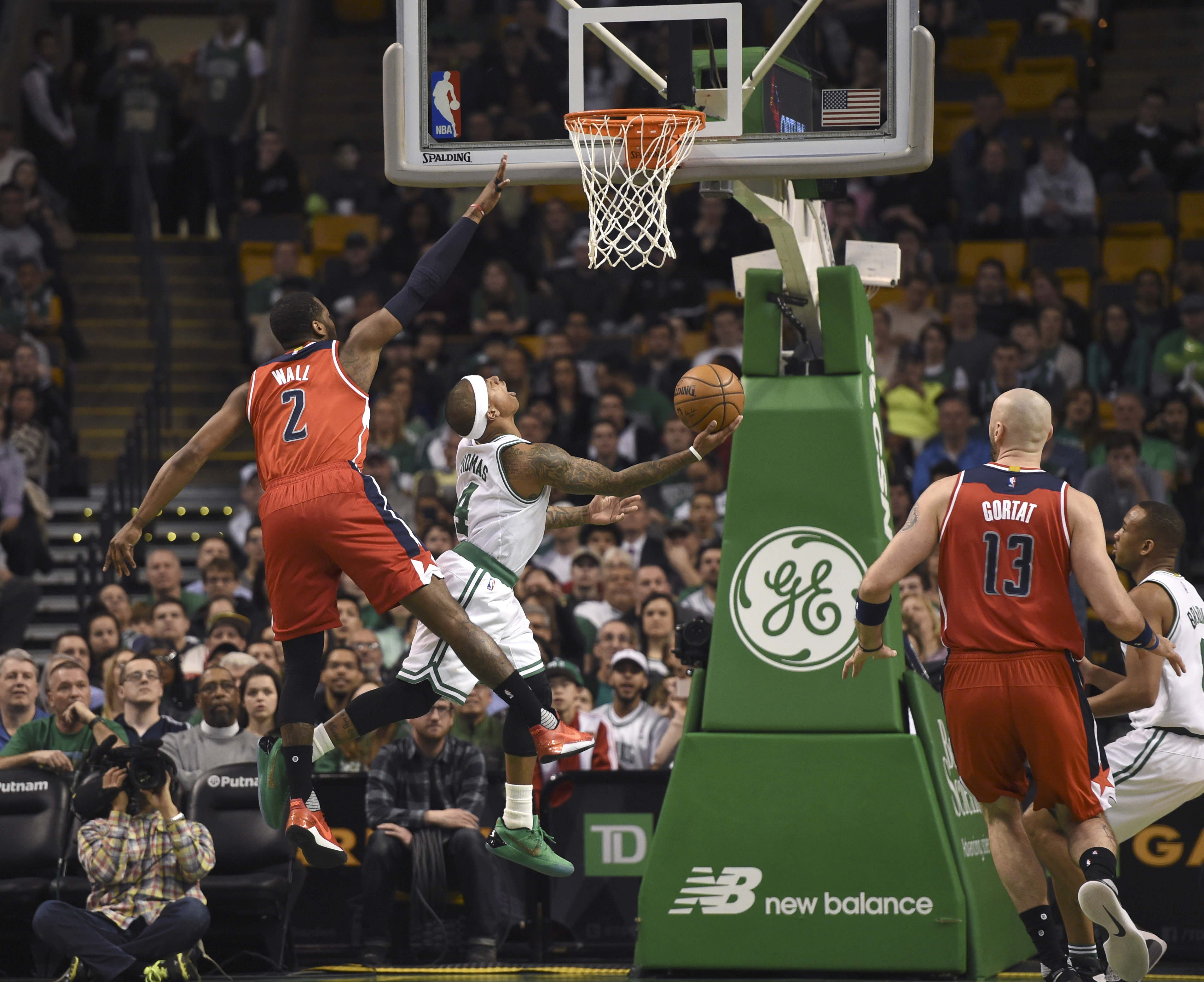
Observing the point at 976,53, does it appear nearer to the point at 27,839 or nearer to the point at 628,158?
the point at 628,158

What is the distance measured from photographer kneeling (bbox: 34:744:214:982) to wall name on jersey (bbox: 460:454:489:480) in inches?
102

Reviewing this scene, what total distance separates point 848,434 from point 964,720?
211 centimetres

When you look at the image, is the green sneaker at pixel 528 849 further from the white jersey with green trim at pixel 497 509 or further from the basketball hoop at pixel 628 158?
the basketball hoop at pixel 628 158

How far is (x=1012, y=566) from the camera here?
753cm

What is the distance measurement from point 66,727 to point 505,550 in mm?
3903

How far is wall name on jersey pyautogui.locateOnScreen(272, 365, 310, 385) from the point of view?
26.3ft

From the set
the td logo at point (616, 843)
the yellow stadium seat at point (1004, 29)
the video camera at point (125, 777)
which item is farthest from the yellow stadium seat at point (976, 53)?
the video camera at point (125, 777)

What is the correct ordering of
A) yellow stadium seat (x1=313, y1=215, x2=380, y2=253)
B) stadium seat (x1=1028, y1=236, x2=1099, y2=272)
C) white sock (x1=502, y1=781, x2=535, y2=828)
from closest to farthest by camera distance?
white sock (x1=502, y1=781, x2=535, y2=828) → stadium seat (x1=1028, y1=236, x2=1099, y2=272) → yellow stadium seat (x1=313, y1=215, x2=380, y2=253)

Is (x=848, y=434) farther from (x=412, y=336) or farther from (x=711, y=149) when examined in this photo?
(x=412, y=336)

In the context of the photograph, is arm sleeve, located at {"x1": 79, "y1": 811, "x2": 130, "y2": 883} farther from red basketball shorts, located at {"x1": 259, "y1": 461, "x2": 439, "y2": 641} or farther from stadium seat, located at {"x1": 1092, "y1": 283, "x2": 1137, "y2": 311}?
stadium seat, located at {"x1": 1092, "y1": 283, "x2": 1137, "y2": 311}

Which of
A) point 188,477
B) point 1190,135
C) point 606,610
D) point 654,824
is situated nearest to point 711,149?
point 188,477

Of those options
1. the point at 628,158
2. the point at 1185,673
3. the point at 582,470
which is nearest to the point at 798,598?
the point at 582,470

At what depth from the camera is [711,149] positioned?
28.0 feet

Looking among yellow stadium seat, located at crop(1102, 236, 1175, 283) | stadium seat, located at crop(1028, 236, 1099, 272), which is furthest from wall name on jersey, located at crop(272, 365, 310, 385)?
yellow stadium seat, located at crop(1102, 236, 1175, 283)
